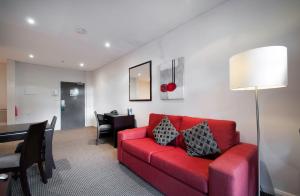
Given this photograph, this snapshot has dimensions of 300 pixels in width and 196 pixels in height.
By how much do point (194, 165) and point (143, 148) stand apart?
2.70 feet

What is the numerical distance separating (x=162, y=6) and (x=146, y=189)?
2.62 metres

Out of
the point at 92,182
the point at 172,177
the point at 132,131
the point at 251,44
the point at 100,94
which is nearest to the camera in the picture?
the point at 172,177

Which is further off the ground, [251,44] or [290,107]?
[251,44]

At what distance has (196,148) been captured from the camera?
6.27 feet

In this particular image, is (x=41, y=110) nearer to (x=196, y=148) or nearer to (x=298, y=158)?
(x=196, y=148)

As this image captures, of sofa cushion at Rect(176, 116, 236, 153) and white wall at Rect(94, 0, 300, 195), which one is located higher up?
Answer: white wall at Rect(94, 0, 300, 195)

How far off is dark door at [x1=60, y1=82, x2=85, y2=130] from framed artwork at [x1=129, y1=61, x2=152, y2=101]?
3384 mm

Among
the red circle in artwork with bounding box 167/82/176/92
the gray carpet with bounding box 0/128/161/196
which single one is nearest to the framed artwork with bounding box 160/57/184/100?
the red circle in artwork with bounding box 167/82/176/92

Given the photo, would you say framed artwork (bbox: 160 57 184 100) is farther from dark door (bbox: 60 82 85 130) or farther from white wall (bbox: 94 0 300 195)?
dark door (bbox: 60 82 85 130)

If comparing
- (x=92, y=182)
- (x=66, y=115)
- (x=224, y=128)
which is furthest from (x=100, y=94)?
(x=224, y=128)

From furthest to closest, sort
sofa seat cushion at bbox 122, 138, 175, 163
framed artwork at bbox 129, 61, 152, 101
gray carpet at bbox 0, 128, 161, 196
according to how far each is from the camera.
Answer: framed artwork at bbox 129, 61, 152, 101 → sofa seat cushion at bbox 122, 138, 175, 163 → gray carpet at bbox 0, 128, 161, 196

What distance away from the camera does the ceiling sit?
6.93 feet

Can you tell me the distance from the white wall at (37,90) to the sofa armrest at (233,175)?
6167mm

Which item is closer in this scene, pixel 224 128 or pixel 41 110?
pixel 224 128
